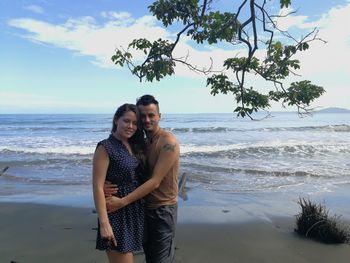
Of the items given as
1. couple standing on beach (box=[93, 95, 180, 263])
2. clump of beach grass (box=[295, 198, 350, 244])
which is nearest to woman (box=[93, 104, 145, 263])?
couple standing on beach (box=[93, 95, 180, 263])

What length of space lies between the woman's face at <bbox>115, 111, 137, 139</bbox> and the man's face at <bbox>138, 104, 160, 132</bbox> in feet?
0.34

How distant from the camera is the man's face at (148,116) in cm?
314

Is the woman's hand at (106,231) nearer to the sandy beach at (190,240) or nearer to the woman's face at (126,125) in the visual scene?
the woman's face at (126,125)

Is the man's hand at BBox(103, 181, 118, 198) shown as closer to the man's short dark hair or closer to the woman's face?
the woman's face

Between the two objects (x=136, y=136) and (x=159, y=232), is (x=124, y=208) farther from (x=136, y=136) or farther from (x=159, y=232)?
→ (x=136, y=136)

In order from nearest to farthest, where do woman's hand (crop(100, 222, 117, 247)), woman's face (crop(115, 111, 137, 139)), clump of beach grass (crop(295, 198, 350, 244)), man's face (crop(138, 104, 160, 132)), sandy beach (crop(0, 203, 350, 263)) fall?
woman's hand (crop(100, 222, 117, 247)) < woman's face (crop(115, 111, 137, 139)) < man's face (crop(138, 104, 160, 132)) < sandy beach (crop(0, 203, 350, 263)) < clump of beach grass (crop(295, 198, 350, 244))

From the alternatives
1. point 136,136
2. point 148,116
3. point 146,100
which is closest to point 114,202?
point 136,136

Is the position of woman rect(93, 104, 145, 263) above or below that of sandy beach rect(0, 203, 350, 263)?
above

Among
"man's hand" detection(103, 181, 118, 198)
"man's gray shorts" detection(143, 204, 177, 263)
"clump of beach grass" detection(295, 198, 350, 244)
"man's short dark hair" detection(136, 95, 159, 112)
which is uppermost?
"man's short dark hair" detection(136, 95, 159, 112)

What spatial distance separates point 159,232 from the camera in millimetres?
3193

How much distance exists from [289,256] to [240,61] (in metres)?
2.99

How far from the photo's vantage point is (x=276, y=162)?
16.6m

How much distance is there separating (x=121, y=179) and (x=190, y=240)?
→ 3.44m

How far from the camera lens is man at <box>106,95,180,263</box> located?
305 centimetres
